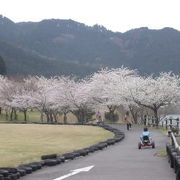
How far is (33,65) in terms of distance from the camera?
159375 millimetres

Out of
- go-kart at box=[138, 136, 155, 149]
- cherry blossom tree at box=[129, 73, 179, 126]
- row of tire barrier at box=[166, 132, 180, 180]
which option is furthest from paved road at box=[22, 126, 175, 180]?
cherry blossom tree at box=[129, 73, 179, 126]

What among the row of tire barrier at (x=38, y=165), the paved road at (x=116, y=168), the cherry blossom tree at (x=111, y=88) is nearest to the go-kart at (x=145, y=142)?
the row of tire barrier at (x=38, y=165)

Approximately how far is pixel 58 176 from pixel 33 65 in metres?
149

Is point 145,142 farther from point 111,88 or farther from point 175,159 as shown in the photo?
point 111,88

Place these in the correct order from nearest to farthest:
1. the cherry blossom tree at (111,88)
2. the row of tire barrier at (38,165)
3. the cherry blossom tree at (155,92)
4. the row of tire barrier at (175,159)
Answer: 1. the row of tire barrier at (175,159)
2. the row of tire barrier at (38,165)
3. the cherry blossom tree at (155,92)
4. the cherry blossom tree at (111,88)

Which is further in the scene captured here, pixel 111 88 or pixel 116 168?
pixel 111 88

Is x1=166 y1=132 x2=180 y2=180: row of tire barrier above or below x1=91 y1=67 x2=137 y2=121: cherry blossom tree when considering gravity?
below

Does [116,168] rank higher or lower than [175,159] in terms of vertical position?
lower

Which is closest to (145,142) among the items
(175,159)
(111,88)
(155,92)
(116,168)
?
(116,168)

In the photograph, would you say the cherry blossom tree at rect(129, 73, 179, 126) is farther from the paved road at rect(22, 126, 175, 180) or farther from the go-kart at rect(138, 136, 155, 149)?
the paved road at rect(22, 126, 175, 180)

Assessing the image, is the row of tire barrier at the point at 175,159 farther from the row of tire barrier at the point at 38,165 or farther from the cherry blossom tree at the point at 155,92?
the cherry blossom tree at the point at 155,92

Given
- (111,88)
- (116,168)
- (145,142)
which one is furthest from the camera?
(111,88)

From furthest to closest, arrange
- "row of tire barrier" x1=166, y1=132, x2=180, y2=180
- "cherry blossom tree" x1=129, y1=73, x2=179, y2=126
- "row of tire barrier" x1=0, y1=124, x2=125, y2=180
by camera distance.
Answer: "cherry blossom tree" x1=129, y1=73, x2=179, y2=126 → "row of tire barrier" x1=0, y1=124, x2=125, y2=180 → "row of tire barrier" x1=166, y1=132, x2=180, y2=180

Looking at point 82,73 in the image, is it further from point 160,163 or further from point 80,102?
point 160,163
